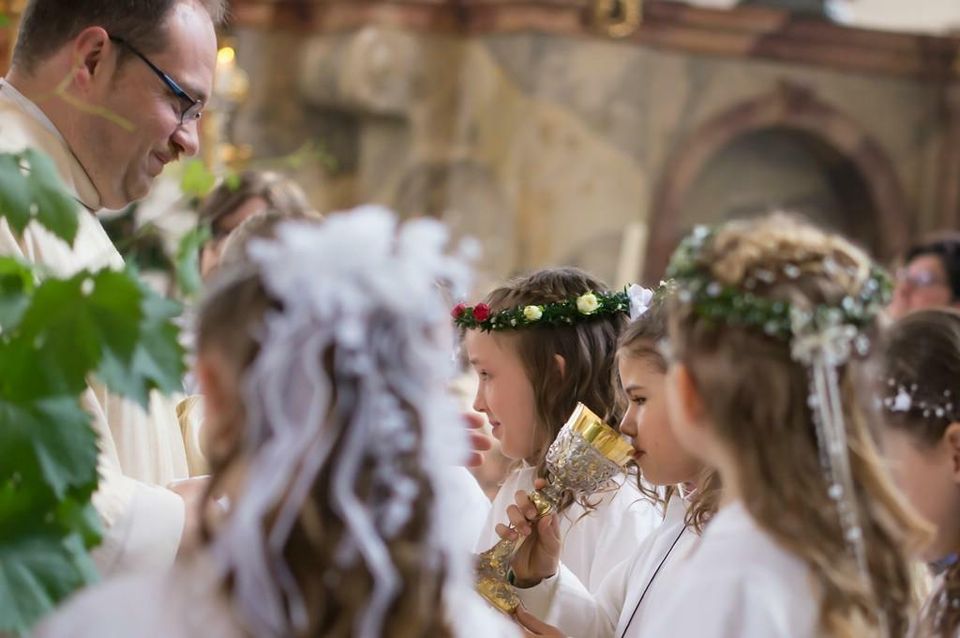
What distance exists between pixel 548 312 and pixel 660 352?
21.7 inches

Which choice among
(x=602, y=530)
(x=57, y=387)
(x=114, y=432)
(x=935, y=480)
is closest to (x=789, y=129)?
(x=602, y=530)

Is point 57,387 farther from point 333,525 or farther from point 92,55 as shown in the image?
point 92,55

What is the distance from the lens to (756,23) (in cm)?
994

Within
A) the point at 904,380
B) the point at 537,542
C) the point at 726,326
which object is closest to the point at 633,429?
the point at 537,542

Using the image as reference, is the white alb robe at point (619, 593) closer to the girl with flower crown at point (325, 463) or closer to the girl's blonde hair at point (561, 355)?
the girl's blonde hair at point (561, 355)

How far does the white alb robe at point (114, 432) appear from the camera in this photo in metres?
2.46

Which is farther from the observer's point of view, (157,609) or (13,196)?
(13,196)

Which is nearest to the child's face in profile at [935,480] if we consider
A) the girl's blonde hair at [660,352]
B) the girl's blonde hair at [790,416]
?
the girl's blonde hair at [660,352]

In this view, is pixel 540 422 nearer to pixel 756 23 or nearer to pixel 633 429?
pixel 633 429

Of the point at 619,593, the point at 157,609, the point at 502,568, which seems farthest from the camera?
the point at 619,593

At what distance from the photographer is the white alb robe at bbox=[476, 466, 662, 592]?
3.52 m

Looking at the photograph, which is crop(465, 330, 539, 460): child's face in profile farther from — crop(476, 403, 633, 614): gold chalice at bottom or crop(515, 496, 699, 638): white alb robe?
crop(476, 403, 633, 614): gold chalice at bottom

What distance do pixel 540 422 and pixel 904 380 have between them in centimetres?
96

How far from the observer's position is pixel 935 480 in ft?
9.39
